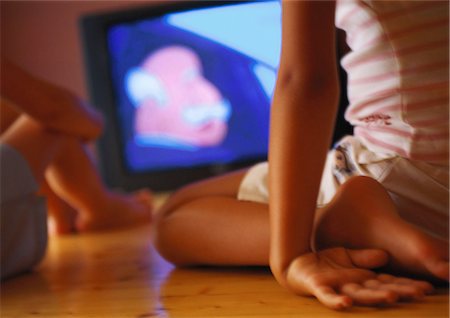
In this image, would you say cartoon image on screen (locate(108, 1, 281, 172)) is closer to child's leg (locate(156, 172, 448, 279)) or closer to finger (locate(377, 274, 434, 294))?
child's leg (locate(156, 172, 448, 279))

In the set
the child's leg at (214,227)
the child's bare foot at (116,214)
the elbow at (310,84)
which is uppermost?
the elbow at (310,84)

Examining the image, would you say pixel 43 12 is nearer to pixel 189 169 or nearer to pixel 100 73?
pixel 100 73

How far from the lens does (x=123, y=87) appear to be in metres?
2.25

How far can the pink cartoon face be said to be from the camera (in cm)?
216

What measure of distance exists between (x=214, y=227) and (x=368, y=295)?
33 centimetres

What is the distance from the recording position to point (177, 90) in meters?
2.20

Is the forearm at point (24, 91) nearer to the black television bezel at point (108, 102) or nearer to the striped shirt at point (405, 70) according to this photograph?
the striped shirt at point (405, 70)

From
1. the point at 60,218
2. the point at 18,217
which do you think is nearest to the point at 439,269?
the point at 18,217

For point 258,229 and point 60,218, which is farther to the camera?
point 60,218

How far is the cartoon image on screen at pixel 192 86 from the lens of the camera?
205 centimetres

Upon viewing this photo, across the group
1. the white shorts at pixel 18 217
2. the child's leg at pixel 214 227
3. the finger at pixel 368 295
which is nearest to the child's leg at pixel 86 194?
the white shorts at pixel 18 217

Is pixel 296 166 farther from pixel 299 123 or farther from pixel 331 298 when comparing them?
pixel 331 298

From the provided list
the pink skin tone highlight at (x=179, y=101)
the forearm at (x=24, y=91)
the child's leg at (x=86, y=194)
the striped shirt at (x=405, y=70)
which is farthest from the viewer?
the pink skin tone highlight at (x=179, y=101)

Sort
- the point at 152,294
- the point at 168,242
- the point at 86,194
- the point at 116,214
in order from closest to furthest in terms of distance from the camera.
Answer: the point at 152,294 < the point at 168,242 < the point at 86,194 < the point at 116,214
